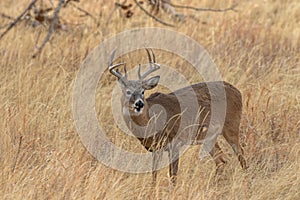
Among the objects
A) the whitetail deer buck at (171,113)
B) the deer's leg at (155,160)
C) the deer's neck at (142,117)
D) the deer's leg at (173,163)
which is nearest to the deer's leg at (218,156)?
the whitetail deer buck at (171,113)

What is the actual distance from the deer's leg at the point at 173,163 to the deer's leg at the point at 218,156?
30 cm

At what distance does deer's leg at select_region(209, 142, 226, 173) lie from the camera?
527 cm

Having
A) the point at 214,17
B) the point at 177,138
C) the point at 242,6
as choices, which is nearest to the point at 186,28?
the point at 214,17

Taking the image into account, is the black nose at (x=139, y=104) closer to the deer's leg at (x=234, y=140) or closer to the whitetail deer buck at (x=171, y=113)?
the whitetail deer buck at (x=171, y=113)

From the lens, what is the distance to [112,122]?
5.98m

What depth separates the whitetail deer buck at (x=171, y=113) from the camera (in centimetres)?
520

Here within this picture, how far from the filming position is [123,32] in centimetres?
800

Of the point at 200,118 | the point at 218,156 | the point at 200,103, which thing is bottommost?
the point at 218,156

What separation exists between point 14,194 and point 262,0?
255 inches

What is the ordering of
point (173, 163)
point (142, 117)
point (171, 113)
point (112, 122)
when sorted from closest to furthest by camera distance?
point (173, 163)
point (142, 117)
point (171, 113)
point (112, 122)

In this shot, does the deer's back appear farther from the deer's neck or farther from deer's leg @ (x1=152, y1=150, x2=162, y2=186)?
deer's leg @ (x1=152, y1=150, x2=162, y2=186)

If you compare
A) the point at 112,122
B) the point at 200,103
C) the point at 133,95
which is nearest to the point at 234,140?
the point at 200,103

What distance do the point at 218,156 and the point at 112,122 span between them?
41.7 inches

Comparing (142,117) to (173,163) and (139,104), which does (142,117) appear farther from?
(173,163)
